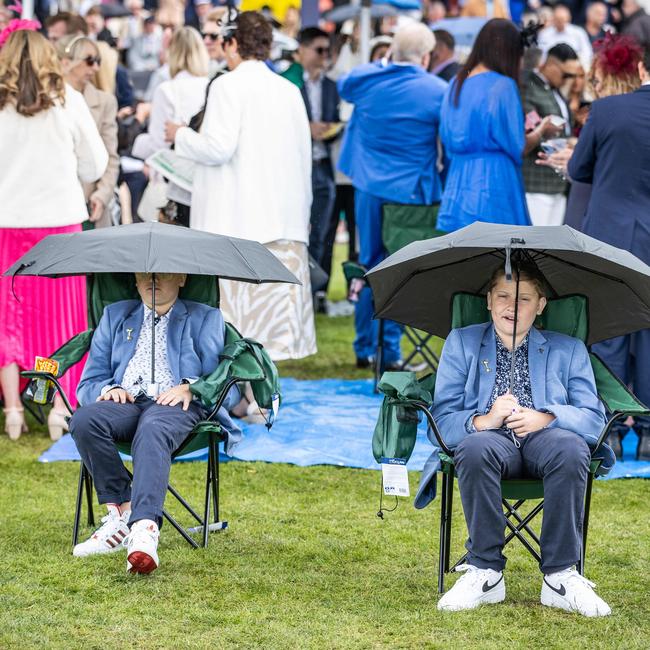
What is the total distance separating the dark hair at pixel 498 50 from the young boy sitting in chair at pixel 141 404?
8.67 ft

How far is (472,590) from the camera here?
3902mm

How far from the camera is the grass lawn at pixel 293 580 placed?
3699 millimetres

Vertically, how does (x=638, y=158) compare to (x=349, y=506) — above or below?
above

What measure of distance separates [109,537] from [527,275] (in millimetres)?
1695

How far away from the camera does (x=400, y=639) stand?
3.68m

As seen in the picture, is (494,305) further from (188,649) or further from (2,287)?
(2,287)

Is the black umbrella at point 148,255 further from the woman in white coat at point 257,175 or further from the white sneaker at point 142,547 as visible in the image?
the woman in white coat at point 257,175

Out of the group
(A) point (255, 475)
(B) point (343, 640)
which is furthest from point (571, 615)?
(A) point (255, 475)

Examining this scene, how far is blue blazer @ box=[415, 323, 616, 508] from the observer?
13.6 feet

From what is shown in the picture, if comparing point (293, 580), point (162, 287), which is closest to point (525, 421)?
point (293, 580)

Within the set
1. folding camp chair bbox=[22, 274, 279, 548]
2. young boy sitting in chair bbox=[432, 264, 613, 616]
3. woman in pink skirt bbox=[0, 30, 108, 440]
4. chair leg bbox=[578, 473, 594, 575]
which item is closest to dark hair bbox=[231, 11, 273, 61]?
woman in pink skirt bbox=[0, 30, 108, 440]

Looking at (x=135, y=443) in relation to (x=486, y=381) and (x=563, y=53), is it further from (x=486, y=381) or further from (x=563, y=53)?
(x=563, y=53)

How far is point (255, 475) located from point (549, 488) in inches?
85.5

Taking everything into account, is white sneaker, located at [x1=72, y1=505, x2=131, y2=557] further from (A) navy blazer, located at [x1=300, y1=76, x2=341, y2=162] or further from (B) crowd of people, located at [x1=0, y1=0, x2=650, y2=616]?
(A) navy blazer, located at [x1=300, y1=76, x2=341, y2=162]
